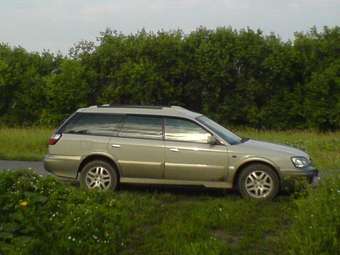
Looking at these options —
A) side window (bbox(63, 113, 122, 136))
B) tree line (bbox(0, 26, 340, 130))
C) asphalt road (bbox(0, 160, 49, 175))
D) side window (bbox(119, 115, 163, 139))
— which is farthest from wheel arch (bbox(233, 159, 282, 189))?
tree line (bbox(0, 26, 340, 130))

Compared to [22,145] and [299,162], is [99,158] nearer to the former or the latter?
[299,162]

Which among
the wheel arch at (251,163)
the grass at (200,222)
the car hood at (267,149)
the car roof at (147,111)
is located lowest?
the grass at (200,222)

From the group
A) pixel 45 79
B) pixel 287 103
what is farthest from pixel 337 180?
pixel 45 79

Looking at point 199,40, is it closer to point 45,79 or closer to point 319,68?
point 319,68

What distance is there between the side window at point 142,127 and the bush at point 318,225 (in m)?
4.47

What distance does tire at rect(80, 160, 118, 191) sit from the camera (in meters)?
10.4

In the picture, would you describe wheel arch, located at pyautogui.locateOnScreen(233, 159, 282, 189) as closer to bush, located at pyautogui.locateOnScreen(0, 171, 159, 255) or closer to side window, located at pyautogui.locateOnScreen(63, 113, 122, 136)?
side window, located at pyautogui.locateOnScreen(63, 113, 122, 136)

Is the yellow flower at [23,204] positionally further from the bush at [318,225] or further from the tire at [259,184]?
the tire at [259,184]

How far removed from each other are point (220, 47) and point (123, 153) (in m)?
20.3

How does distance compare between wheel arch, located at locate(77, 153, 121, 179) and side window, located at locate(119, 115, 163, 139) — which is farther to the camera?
side window, located at locate(119, 115, 163, 139)

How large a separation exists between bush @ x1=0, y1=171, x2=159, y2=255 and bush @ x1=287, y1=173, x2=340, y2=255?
187cm

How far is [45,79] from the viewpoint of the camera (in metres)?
31.7

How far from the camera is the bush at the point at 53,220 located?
6.06m

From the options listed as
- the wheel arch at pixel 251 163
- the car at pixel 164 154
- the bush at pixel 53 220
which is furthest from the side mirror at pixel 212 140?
the bush at pixel 53 220
